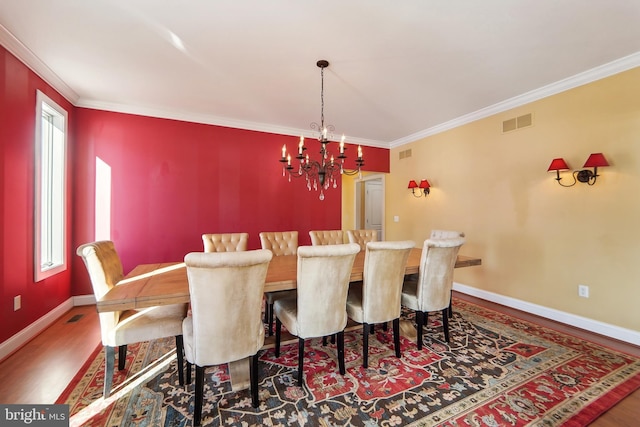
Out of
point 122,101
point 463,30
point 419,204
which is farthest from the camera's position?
point 419,204

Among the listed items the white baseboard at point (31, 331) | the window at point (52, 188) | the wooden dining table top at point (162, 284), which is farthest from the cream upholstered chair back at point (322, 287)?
the window at point (52, 188)

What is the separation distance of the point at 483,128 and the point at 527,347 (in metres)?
2.87

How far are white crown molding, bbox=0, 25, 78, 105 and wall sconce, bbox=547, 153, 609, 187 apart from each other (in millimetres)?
5251

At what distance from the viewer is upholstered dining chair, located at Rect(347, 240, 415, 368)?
2.12 m

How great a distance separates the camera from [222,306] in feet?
5.10

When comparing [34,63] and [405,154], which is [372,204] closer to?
[405,154]

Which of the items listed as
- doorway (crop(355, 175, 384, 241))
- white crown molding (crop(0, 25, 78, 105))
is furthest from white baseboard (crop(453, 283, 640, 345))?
white crown molding (crop(0, 25, 78, 105))

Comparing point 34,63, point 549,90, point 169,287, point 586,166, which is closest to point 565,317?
point 586,166

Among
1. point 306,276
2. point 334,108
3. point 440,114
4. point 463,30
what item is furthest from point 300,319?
point 440,114

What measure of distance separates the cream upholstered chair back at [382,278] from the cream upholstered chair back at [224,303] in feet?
2.90

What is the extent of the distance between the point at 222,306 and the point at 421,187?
4049 mm

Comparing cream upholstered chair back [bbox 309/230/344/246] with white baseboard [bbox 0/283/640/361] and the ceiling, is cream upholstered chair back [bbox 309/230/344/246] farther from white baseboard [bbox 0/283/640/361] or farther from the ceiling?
white baseboard [bbox 0/283/640/361]

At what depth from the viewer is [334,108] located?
3.75 m

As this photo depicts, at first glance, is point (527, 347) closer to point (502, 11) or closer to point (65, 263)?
point (502, 11)
